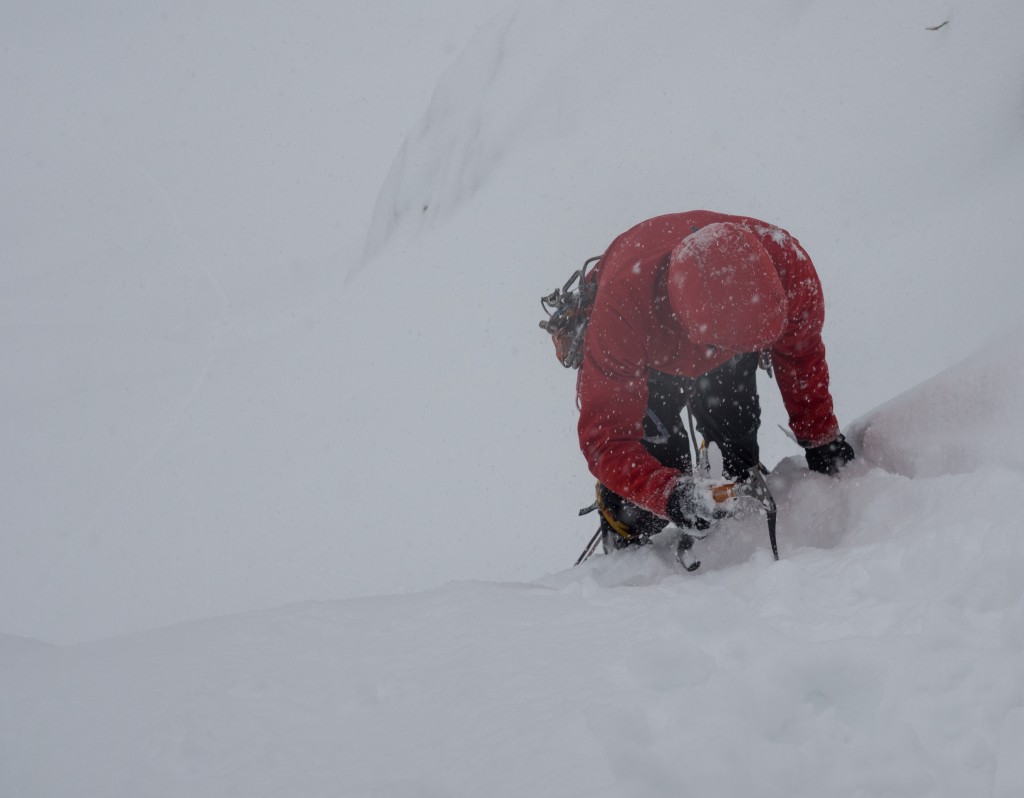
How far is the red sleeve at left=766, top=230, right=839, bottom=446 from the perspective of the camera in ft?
7.47

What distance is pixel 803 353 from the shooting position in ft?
7.94

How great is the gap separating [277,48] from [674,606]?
101 metres

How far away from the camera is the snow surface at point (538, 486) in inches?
48.7

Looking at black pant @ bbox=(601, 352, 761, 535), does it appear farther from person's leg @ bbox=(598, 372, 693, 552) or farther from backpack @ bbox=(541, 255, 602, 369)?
backpack @ bbox=(541, 255, 602, 369)

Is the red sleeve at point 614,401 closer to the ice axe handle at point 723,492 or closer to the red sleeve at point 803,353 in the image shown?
the ice axe handle at point 723,492

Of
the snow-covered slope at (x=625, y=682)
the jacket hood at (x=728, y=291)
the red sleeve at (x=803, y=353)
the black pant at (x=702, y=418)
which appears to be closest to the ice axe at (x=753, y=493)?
the snow-covered slope at (x=625, y=682)

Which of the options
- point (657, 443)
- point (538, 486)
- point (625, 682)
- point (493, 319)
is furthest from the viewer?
point (493, 319)

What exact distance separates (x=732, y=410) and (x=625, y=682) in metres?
1.72

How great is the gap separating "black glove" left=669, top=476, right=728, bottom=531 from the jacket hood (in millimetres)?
439

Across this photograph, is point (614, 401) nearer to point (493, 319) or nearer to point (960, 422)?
A: point (960, 422)


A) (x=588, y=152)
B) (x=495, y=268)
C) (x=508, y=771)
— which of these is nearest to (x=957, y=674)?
(x=508, y=771)

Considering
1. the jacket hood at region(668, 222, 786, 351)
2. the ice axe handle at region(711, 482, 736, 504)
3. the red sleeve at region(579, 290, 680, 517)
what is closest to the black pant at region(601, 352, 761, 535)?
the red sleeve at region(579, 290, 680, 517)

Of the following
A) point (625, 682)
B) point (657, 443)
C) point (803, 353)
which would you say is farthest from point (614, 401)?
point (625, 682)

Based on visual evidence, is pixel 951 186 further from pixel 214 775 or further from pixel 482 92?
pixel 482 92
